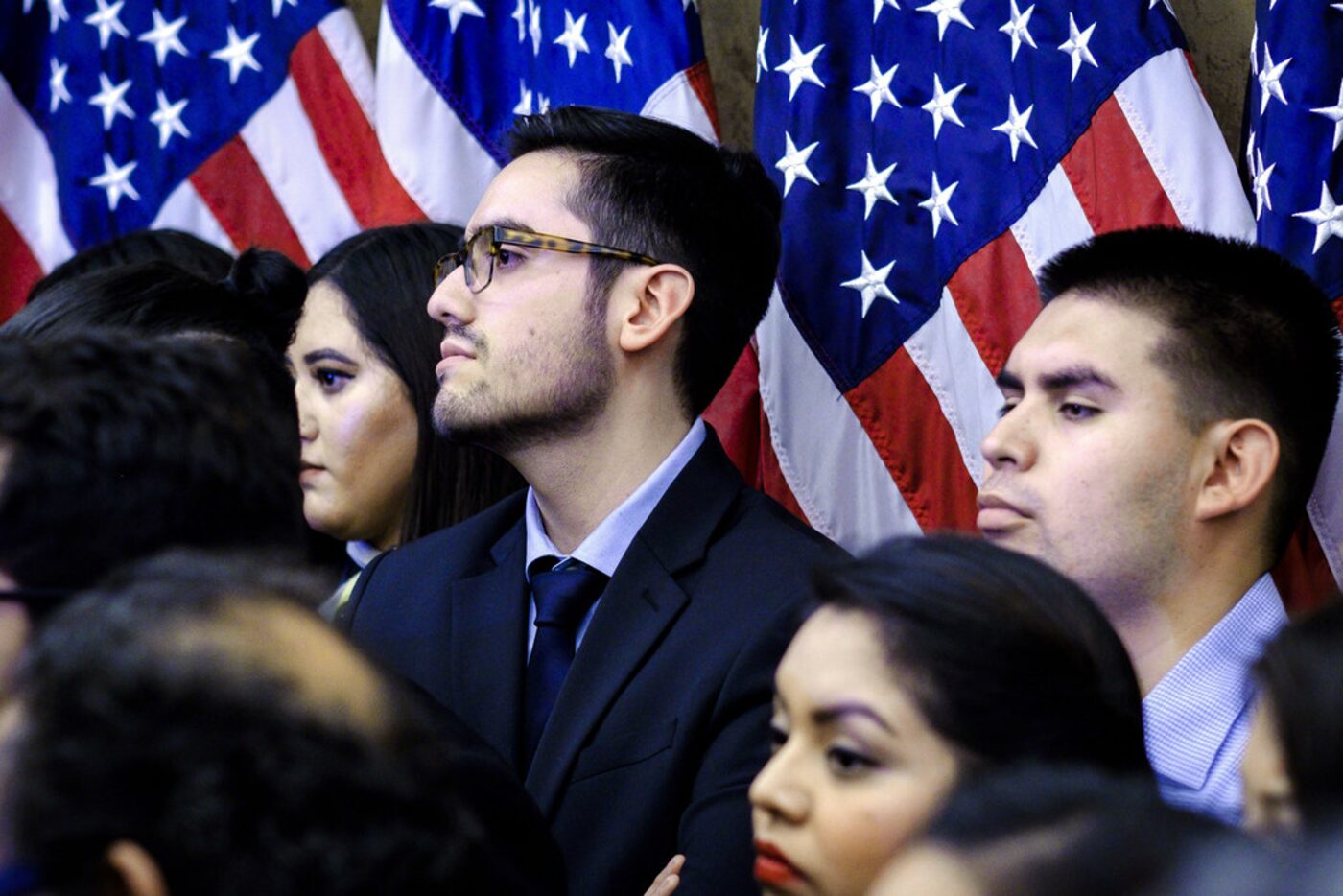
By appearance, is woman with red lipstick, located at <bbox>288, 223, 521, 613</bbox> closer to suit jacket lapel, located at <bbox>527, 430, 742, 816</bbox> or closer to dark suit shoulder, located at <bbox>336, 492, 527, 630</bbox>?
dark suit shoulder, located at <bbox>336, 492, 527, 630</bbox>

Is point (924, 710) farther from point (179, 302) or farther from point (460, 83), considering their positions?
point (460, 83)

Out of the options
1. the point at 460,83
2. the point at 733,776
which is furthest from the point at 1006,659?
the point at 460,83

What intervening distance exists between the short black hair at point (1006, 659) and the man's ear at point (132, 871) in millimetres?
955

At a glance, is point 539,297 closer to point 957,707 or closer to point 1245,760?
point 957,707

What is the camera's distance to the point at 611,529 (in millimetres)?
2969

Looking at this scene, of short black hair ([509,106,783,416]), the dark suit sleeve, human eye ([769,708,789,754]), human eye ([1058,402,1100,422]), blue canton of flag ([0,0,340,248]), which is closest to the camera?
human eye ([769,708,789,754])

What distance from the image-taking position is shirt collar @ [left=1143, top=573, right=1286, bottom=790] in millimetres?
2539

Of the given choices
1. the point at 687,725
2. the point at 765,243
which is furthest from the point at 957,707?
the point at 765,243

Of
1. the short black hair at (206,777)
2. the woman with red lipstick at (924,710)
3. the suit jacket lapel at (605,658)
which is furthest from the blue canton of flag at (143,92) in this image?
the short black hair at (206,777)

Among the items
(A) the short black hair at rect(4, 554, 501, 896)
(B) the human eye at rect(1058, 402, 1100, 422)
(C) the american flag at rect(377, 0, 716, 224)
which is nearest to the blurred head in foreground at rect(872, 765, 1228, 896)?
(A) the short black hair at rect(4, 554, 501, 896)

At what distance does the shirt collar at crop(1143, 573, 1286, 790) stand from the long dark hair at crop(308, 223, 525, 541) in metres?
1.61

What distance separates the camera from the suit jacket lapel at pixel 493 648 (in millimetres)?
2766

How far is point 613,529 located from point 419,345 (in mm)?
952

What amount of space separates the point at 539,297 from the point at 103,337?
135 centimetres
